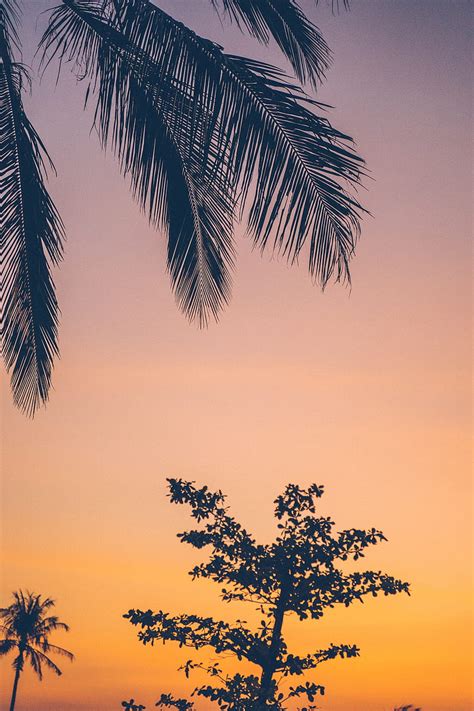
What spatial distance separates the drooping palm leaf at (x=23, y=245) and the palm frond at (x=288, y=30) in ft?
6.12

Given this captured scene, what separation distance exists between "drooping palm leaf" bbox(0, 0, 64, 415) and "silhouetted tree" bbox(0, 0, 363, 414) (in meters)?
0.01

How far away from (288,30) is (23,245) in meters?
Answer: 2.97

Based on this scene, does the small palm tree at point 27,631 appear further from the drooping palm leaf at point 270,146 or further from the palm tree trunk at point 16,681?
the drooping palm leaf at point 270,146

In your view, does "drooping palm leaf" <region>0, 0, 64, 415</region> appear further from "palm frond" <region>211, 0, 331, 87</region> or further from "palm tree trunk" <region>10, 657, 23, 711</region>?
"palm tree trunk" <region>10, 657, 23, 711</region>

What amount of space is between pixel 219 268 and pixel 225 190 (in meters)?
0.83

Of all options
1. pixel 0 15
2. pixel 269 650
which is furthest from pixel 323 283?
pixel 269 650

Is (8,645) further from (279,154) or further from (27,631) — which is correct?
(279,154)

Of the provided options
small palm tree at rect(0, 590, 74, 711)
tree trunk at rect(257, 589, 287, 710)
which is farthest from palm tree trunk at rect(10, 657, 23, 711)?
tree trunk at rect(257, 589, 287, 710)

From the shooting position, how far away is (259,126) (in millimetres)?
7160

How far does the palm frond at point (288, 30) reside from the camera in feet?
25.0

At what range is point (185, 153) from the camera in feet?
26.2

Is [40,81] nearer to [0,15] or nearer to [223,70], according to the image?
[0,15]

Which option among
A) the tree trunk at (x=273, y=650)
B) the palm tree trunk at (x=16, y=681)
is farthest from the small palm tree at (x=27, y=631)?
the tree trunk at (x=273, y=650)

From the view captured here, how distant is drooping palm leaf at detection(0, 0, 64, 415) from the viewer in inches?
303
